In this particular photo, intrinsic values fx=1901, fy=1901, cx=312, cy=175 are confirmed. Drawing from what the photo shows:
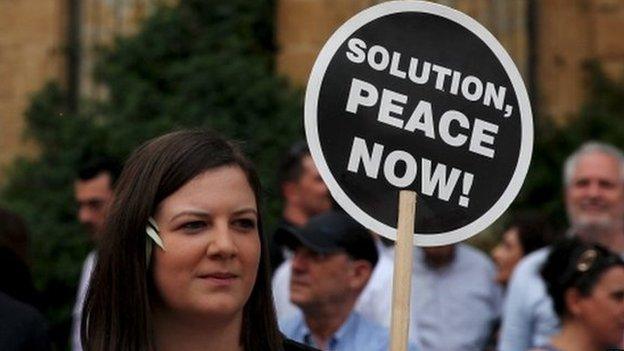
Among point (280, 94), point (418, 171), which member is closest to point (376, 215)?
point (418, 171)

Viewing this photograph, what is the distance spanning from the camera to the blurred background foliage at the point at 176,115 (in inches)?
435

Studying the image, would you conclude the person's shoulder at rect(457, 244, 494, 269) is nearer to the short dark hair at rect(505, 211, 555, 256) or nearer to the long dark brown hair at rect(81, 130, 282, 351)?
the short dark hair at rect(505, 211, 555, 256)

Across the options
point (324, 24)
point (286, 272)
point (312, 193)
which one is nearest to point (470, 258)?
point (312, 193)

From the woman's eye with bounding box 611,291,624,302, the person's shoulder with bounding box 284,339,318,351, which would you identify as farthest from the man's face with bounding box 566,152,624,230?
the person's shoulder with bounding box 284,339,318,351

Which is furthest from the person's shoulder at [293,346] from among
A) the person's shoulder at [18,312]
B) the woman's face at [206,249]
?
the person's shoulder at [18,312]

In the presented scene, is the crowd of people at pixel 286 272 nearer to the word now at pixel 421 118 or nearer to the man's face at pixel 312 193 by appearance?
the man's face at pixel 312 193

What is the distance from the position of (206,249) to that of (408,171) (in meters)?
0.58

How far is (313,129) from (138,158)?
42cm

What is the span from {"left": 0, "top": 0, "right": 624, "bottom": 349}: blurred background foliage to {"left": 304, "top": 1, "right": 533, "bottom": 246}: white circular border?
6.50 m

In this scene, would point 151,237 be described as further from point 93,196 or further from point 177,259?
point 93,196

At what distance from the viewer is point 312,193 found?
8445 mm

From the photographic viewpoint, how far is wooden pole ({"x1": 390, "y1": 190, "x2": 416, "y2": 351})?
416cm

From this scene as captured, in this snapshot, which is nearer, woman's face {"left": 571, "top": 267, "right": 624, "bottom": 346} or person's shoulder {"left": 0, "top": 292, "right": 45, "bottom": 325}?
person's shoulder {"left": 0, "top": 292, "right": 45, "bottom": 325}

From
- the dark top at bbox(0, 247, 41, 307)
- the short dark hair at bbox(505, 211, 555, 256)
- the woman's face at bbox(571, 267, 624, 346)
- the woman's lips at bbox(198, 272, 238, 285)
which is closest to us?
the woman's lips at bbox(198, 272, 238, 285)
